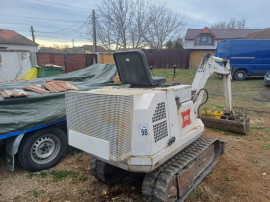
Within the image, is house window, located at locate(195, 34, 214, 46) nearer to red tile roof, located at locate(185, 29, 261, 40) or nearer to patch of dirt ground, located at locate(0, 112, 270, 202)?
red tile roof, located at locate(185, 29, 261, 40)

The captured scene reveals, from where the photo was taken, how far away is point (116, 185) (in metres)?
3.51

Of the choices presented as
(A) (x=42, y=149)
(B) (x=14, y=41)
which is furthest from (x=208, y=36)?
(A) (x=42, y=149)

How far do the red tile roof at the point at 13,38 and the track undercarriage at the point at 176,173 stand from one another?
129 ft

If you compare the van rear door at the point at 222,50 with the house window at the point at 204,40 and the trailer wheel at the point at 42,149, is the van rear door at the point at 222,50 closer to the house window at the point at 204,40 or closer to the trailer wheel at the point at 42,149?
the trailer wheel at the point at 42,149

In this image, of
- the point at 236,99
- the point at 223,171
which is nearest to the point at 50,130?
the point at 223,171

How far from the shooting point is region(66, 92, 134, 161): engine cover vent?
2.26m

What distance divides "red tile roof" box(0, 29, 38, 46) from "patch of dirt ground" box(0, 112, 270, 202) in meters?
37.9

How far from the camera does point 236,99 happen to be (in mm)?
9375

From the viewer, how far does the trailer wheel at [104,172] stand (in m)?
3.33

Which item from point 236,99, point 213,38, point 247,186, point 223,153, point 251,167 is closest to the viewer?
point 247,186

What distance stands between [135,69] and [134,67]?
32mm

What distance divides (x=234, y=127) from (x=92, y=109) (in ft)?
14.1

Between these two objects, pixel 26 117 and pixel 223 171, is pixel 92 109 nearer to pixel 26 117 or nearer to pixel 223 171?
pixel 26 117

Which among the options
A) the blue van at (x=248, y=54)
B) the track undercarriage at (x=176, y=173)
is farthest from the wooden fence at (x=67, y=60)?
the track undercarriage at (x=176, y=173)
